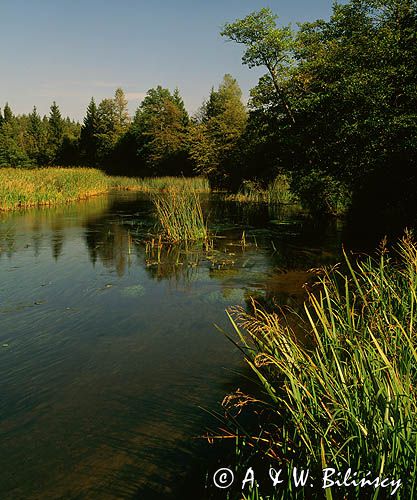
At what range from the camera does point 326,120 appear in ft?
48.3

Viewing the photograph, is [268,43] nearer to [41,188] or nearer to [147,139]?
[41,188]

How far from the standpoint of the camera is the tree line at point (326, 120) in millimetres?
11930

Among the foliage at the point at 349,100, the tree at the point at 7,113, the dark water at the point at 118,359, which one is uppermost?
the tree at the point at 7,113

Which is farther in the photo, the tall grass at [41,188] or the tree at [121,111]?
the tree at [121,111]

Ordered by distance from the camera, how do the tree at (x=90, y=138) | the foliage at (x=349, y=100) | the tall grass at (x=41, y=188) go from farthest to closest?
the tree at (x=90, y=138) → the tall grass at (x=41, y=188) → the foliage at (x=349, y=100)

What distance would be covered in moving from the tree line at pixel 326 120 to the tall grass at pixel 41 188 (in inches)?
424

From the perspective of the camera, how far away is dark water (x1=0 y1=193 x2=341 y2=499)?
320cm

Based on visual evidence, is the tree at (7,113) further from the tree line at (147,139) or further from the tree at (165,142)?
the tree at (165,142)

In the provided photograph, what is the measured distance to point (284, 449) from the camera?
2408mm

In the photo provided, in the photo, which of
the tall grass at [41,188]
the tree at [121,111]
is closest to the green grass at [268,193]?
the tall grass at [41,188]

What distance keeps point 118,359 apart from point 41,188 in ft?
60.6

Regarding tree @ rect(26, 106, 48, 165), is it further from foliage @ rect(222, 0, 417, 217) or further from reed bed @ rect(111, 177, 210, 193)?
foliage @ rect(222, 0, 417, 217)

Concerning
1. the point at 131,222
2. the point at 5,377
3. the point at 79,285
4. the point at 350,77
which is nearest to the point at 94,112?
the point at 131,222

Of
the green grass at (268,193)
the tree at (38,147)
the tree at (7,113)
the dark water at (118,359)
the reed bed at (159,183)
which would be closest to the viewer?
the dark water at (118,359)
